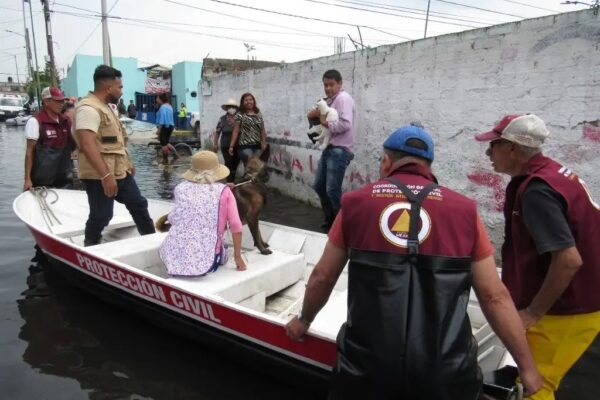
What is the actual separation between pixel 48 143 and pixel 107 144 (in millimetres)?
2275

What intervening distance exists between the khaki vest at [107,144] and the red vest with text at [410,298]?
144 inches

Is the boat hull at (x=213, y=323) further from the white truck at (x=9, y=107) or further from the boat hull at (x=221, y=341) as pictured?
the white truck at (x=9, y=107)

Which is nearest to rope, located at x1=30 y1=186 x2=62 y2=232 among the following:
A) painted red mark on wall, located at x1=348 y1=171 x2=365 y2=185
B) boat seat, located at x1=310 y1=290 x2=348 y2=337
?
painted red mark on wall, located at x1=348 y1=171 x2=365 y2=185

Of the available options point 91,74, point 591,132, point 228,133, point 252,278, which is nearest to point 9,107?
point 91,74

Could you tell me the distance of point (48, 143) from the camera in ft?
21.2

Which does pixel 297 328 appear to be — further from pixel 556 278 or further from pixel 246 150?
pixel 246 150

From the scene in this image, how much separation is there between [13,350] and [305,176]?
5460 millimetres

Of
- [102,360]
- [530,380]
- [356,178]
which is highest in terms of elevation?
[356,178]

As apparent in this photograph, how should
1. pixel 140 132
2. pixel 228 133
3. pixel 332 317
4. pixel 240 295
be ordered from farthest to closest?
pixel 140 132 < pixel 228 133 < pixel 240 295 < pixel 332 317

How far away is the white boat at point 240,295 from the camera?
2.94 metres

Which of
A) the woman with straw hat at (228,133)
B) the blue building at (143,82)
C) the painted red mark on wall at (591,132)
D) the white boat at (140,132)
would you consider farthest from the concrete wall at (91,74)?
the painted red mark on wall at (591,132)

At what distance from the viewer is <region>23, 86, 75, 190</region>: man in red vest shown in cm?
630

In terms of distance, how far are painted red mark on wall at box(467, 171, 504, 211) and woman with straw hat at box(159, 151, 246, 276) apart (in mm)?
2945

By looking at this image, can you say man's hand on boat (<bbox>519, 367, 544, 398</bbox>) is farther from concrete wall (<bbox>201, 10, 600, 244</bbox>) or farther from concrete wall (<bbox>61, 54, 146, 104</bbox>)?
concrete wall (<bbox>61, 54, 146, 104</bbox>)
